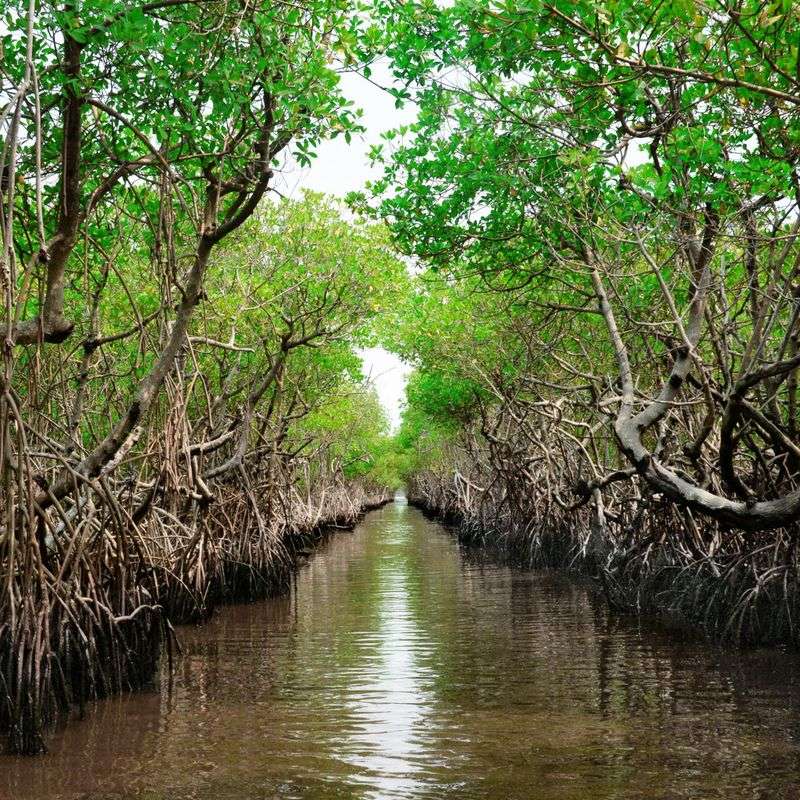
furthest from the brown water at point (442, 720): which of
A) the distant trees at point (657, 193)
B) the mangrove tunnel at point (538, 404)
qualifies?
the distant trees at point (657, 193)

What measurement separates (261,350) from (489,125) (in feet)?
25.2

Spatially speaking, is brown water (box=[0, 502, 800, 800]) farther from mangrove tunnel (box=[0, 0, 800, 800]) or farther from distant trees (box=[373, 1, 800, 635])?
distant trees (box=[373, 1, 800, 635])

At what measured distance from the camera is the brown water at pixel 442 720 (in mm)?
4762

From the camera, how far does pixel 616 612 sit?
10.6 meters

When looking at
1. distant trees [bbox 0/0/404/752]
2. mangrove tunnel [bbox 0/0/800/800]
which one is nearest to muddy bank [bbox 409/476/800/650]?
mangrove tunnel [bbox 0/0/800/800]

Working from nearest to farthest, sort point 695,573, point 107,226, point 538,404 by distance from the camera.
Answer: point 107,226, point 695,573, point 538,404

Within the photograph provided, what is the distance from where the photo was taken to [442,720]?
6.04m

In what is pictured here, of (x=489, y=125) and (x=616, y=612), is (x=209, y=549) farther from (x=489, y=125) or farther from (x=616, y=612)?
(x=489, y=125)

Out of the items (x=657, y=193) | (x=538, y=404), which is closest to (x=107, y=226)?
(x=657, y=193)

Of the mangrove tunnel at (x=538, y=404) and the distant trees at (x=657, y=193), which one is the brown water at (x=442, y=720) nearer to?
the mangrove tunnel at (x=538, y=404)

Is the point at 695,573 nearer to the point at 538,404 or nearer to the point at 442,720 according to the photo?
the point at 538,404

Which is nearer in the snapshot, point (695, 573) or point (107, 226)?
point (107, 226)

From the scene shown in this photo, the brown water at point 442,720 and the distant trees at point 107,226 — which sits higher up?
the distant trees at point 107,226

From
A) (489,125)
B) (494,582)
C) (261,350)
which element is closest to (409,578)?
(494,582)
